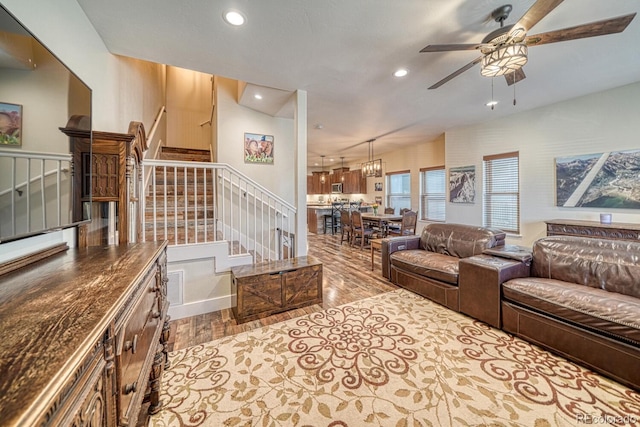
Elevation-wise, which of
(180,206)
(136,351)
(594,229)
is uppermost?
(180,206)

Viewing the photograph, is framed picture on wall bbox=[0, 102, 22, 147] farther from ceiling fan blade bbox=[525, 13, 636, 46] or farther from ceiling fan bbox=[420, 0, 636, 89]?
ceiling fan blade bbox=[525, 13, 636, 46]

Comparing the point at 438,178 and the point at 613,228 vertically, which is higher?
the point at 438,178

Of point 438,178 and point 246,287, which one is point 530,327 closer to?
point 246,287

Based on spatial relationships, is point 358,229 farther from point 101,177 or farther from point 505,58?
point 101,177

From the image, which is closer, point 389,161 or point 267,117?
point 267,117

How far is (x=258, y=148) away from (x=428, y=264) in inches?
137

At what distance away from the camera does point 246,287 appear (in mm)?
2582

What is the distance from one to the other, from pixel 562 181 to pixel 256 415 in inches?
216

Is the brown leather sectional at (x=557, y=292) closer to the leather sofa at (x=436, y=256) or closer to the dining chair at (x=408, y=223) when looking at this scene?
the leather sofa at (x=436, y=256)

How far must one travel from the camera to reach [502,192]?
4953 millimetres

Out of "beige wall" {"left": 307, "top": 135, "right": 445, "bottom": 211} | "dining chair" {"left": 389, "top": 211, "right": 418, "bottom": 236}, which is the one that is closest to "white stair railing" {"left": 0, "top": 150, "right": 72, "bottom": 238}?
"dining chair" {"left": 389, "top": 211, "right": 418, "bottom": 236}

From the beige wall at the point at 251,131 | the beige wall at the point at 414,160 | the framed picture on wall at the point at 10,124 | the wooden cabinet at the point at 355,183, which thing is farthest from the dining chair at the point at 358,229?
the framed picture on wall at the point at 10,124

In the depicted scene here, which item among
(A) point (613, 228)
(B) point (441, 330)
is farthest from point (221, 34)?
(A) point (613, 228)

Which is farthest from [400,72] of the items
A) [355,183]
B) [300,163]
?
[355,183]
